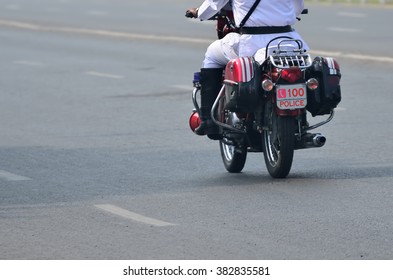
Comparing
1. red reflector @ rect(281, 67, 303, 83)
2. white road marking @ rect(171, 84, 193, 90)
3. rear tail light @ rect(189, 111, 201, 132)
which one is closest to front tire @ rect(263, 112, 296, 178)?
red reflector @ rect(281, 67, 303, 83)

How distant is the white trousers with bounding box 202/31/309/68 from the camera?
10734mm

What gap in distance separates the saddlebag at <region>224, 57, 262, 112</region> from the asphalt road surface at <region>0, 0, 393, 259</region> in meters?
0.65

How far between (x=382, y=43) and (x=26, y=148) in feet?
41.6

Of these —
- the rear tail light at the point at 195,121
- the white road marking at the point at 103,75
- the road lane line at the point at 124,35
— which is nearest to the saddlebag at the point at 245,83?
the rear tail light at the point at 195,121

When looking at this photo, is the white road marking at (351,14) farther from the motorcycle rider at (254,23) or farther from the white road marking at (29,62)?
the motorcycle rider at (254,23)

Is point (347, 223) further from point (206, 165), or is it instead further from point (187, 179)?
point (206, 165)

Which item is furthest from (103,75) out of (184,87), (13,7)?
(13,7)

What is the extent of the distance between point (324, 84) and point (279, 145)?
614mm

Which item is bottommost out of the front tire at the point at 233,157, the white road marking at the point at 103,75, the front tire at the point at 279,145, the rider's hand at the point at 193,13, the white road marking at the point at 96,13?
the white road marking at the point at 96,13

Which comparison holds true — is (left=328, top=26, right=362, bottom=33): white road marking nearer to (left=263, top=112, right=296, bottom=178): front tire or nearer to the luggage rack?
(left=263, top=112, right=296, bottom=178): front tire

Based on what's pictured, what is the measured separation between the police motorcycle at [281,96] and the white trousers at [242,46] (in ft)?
0.27

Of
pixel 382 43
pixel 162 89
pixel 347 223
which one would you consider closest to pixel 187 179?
pixel 347 223

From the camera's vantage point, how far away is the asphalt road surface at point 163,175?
26.9 feet

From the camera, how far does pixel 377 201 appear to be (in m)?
9.62
